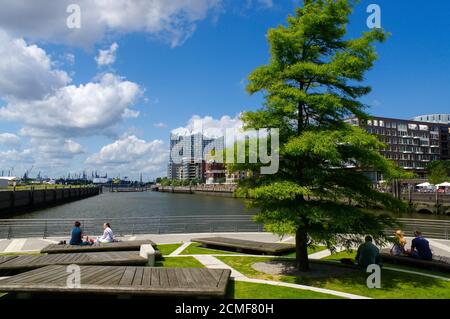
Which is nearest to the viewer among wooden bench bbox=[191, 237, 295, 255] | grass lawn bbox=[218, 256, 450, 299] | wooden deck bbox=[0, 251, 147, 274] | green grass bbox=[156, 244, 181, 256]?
grass lawn bbox=[218, 256, 450, 299]

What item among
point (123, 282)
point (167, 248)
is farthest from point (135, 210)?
point (123, 282)

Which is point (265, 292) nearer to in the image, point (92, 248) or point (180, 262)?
point (180, 262)

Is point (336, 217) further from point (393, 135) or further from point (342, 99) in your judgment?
point (393, 135)

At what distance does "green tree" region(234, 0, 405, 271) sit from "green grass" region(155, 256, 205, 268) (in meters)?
3.39

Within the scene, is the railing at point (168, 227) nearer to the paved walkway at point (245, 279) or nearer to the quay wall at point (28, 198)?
the paved walkway at point (245, 279)

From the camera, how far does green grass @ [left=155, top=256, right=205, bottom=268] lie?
1407cm

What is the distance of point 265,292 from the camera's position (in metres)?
10.7

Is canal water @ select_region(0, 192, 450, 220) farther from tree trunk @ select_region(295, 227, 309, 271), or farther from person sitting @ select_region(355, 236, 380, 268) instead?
person sitting @ select_region(355, 236, 380, 268)

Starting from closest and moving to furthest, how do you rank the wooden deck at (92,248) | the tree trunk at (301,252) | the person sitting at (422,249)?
the tree trunk at (301,252), the person sitting at (422,249), the wooden deck at (92,248)

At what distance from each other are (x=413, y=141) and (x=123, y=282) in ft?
469

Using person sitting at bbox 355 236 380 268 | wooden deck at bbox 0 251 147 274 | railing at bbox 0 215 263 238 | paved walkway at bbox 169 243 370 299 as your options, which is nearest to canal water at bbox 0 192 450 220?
railing at bbox 0 215 263 238

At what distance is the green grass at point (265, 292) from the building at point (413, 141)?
401 ft

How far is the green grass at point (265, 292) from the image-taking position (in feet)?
33.8

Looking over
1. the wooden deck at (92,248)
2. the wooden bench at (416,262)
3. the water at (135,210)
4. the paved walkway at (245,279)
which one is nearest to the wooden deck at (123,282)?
the paved walkway at (245,279)
